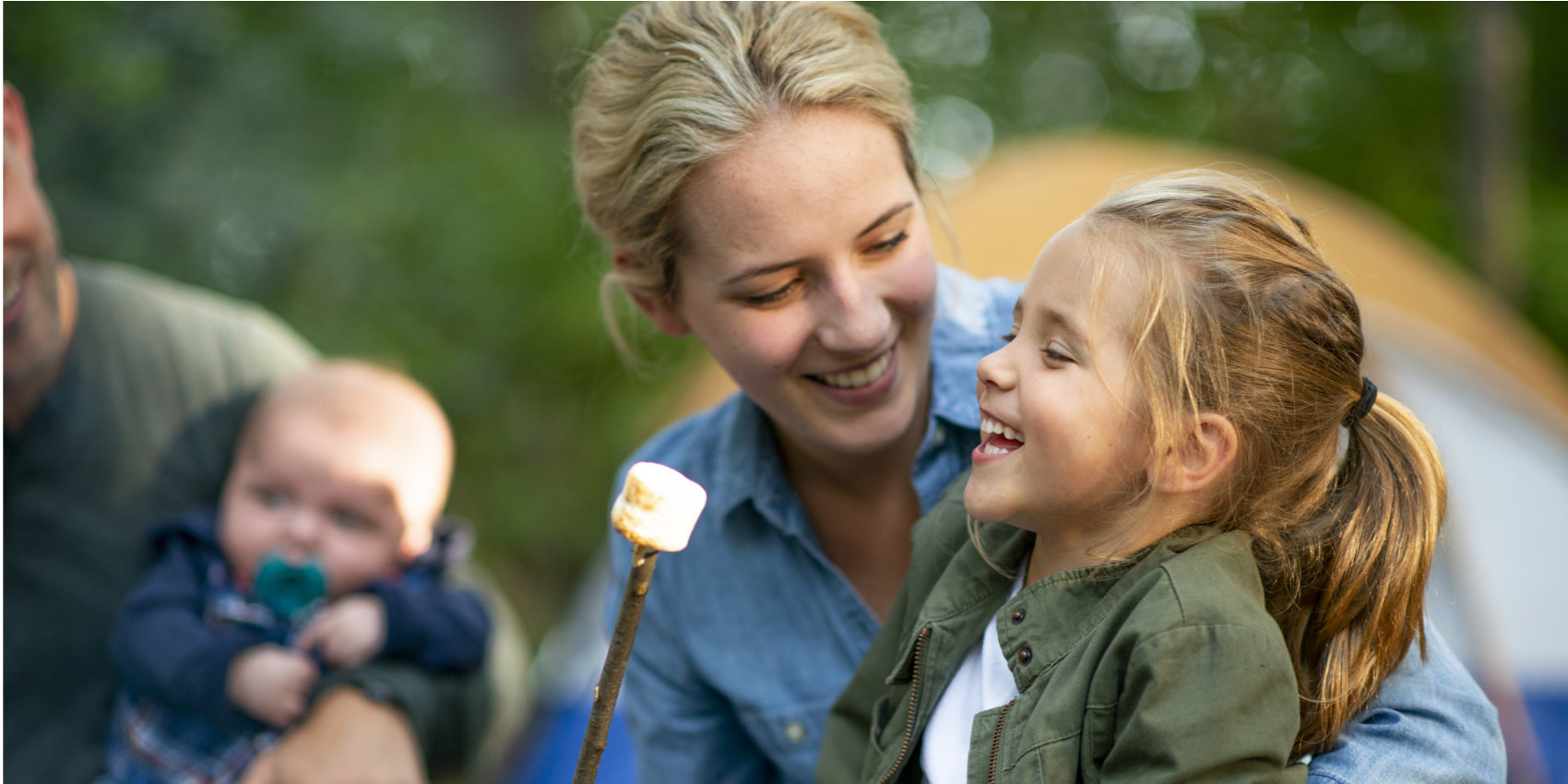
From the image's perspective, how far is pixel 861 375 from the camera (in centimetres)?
149

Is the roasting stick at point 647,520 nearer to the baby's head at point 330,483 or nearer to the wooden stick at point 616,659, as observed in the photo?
the wooden stick at point 616,659

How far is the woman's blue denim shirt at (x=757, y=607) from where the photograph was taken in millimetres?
1601

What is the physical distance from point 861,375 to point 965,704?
1.49 ft

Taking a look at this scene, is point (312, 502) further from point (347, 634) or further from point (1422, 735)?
point (1422, 735)

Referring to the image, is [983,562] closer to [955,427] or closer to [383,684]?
[955,427]

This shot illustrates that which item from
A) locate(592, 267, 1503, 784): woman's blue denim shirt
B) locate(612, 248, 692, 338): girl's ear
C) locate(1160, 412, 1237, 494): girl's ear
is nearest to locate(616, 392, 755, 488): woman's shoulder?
locate(592, 267, 1503, 784): woman's blue denim shirt

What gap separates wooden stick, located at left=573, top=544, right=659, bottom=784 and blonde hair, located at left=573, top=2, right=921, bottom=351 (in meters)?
0.64

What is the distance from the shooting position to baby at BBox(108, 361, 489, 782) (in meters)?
1.84

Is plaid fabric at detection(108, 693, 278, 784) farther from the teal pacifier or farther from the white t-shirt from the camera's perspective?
the white t-shirt

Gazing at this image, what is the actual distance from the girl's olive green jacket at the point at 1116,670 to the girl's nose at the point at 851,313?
0.94 feet

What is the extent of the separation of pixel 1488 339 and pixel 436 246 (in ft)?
15.0

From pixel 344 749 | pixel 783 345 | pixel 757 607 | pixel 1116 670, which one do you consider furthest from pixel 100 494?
pixel 1116 670

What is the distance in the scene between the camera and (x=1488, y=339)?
3.93m

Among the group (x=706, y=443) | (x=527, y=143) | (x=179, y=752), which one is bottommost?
(x=527, y=143)
